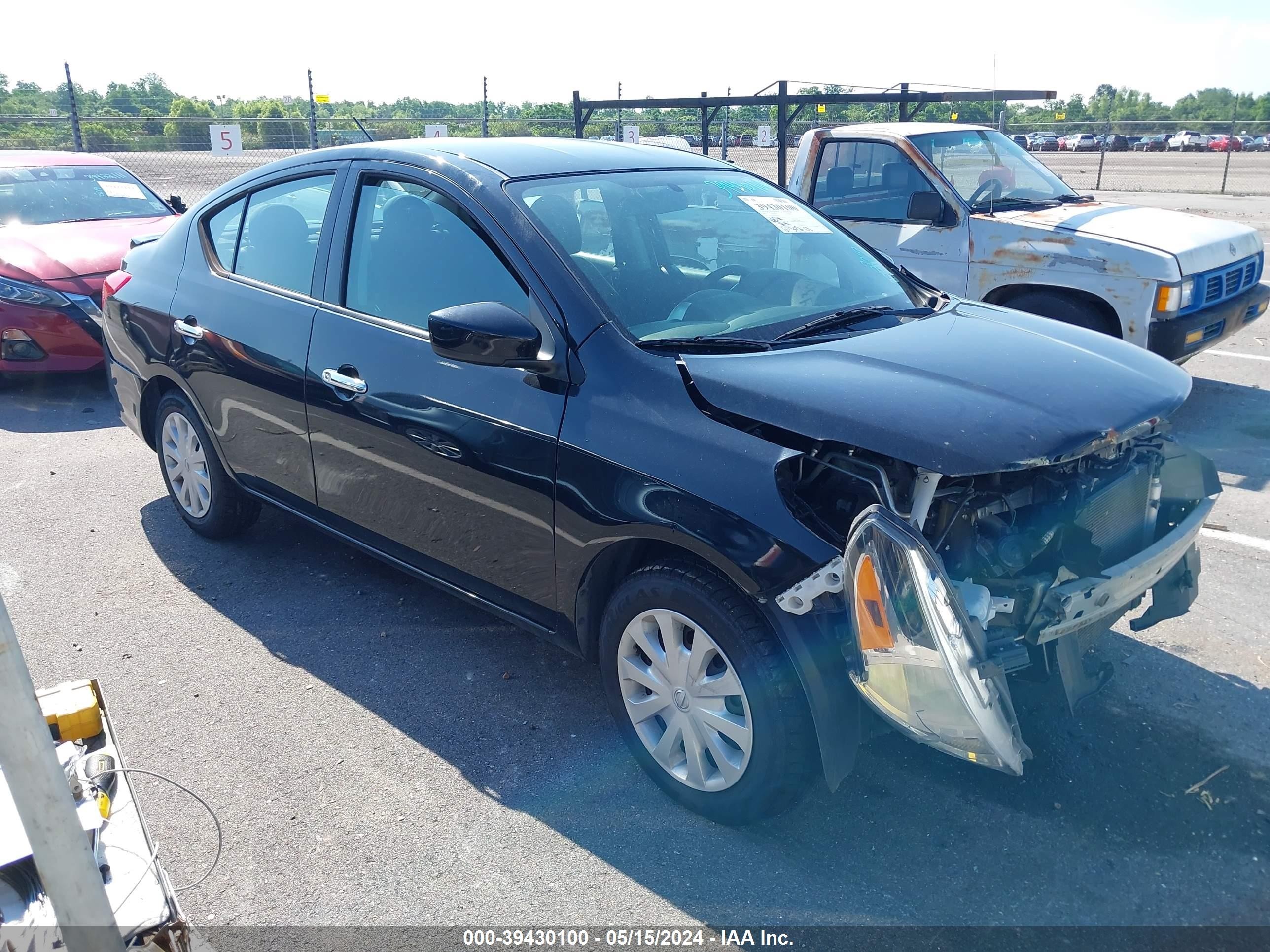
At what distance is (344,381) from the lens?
3654 mm

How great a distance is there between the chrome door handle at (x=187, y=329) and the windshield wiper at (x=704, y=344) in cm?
235

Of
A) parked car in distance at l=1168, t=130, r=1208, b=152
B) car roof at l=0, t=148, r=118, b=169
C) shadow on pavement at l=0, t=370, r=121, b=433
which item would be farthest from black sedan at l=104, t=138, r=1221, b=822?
parked car in distance at l=1168, t=130, r=1208, b=152

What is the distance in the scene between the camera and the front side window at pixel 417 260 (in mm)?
3357

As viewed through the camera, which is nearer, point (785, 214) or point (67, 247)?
point (785, 214)

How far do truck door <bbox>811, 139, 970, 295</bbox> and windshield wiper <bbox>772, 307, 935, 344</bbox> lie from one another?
140 inches

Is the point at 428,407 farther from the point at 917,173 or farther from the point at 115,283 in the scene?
the point at 917,173

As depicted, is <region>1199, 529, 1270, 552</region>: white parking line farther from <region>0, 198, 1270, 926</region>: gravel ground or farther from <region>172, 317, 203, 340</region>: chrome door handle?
<region>172, 317, 203, 340</region>: chrome door handle

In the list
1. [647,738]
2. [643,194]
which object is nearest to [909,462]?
[647,738]

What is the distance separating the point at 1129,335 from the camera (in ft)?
20.3

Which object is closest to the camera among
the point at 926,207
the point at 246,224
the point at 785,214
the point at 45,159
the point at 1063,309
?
the point at 785,214

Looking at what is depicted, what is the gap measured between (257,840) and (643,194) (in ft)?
8.15

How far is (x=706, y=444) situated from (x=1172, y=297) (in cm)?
457

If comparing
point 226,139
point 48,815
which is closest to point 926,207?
point 48,815

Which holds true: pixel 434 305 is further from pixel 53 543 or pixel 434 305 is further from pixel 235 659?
pixel 53 543
